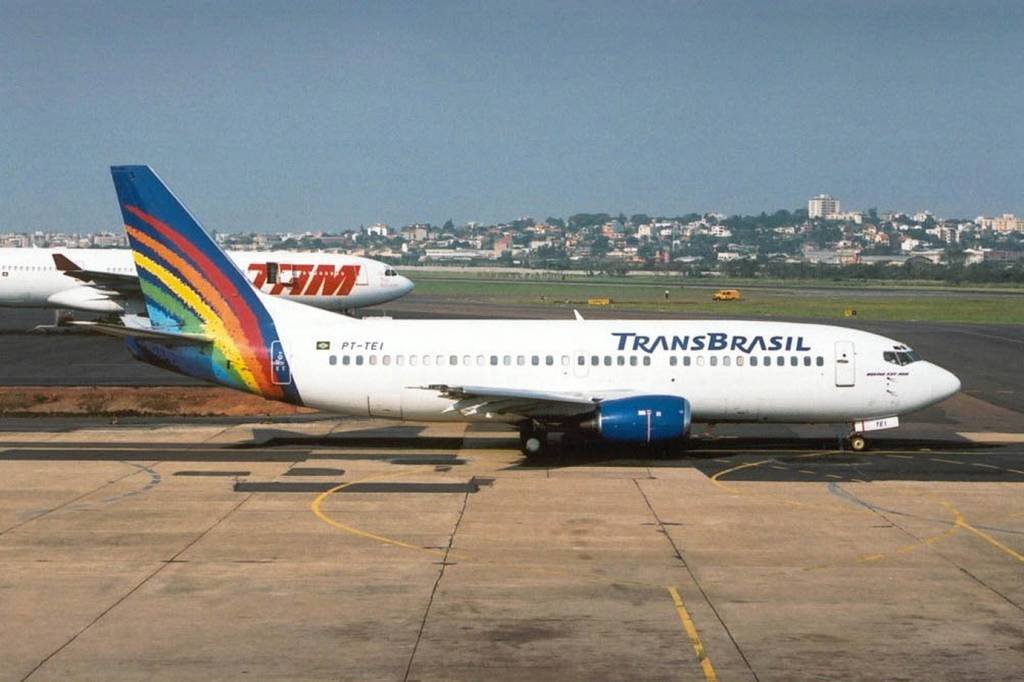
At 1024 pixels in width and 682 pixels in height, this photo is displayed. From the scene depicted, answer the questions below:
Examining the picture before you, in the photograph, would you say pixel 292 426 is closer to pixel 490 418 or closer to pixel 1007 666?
pixel 490 418

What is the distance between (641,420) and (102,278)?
50.6 metres

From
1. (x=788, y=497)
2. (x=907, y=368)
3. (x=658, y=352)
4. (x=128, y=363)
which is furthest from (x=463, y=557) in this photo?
(x=128, y=363)

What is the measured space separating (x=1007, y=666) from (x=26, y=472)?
24.9 m

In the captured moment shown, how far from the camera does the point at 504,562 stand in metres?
22.8

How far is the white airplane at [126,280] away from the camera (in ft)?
256

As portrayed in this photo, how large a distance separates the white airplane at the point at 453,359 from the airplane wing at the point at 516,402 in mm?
816

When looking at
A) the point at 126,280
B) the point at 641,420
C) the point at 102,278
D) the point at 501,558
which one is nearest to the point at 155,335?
the point at 641,420

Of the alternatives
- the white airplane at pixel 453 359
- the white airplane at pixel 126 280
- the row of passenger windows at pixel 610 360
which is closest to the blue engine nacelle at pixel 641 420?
the white airplane at pixel 453 359

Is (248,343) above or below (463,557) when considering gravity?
above

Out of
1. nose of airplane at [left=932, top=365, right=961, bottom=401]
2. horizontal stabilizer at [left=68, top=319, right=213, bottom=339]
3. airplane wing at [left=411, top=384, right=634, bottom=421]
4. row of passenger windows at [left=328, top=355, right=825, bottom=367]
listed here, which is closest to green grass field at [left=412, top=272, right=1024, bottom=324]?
nose of airplane at [left=932, top=365, right=961, bottom=401]

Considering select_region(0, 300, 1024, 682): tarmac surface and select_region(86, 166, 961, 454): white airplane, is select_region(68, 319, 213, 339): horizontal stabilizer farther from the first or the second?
select_region(0, 300, 1024, 682): tarmac surface

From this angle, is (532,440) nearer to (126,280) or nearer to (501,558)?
(501,558)

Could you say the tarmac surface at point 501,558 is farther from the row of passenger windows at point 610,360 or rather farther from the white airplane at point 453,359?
the row of passenger windows at point 610,360

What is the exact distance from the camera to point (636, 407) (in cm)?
3328
